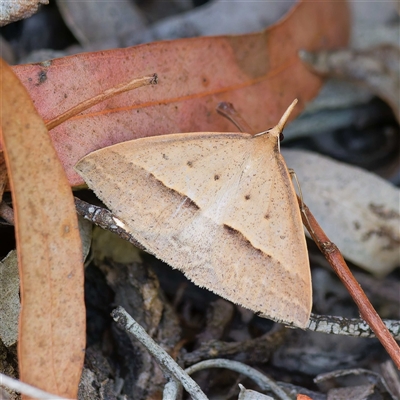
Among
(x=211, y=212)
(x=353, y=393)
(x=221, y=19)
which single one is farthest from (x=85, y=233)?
(x=221, y=19)

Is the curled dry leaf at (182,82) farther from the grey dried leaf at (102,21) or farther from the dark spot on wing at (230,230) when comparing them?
the grey dried leaf at (102,21)

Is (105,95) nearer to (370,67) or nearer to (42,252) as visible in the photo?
(42,252)

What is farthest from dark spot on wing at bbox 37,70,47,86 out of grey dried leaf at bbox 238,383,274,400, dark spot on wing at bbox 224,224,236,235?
grey dried leaf at bbox 238,383,274,400

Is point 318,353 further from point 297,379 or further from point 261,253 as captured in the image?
point 261,253

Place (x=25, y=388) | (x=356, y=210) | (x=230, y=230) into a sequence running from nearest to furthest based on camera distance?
(x=25, y=388) < (x=230, y=230) < (x=356, y=210)

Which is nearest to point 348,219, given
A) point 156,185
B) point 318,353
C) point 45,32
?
point 318,353

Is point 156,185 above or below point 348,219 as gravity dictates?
above

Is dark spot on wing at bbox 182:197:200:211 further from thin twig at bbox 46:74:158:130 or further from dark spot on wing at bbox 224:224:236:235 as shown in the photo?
thin twig at bbox 46:74:158:130
